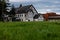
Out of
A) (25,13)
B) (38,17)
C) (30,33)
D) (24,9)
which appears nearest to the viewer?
(30,33)

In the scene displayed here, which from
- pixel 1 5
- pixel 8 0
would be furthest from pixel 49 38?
pixel 8 0

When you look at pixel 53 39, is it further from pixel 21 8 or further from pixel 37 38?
pixel 21 8

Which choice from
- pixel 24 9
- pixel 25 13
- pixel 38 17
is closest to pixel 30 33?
pixel 25 13

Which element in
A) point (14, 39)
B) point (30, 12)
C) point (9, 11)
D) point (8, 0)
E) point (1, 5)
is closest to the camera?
point (14, 39)

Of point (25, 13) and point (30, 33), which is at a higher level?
point (30, 33)

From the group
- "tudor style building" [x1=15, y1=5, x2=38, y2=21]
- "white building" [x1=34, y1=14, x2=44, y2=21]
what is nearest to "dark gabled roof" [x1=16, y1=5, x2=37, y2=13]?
"tudor style building" [x1=15, y1=5, x2=38, y2=21]

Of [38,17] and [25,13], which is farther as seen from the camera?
[38,17]

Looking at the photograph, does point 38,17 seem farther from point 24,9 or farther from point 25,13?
point 24,9

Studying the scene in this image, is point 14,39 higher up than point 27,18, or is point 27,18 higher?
point 14,39

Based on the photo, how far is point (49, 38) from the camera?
10.4m

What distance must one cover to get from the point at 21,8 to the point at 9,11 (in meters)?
14.9

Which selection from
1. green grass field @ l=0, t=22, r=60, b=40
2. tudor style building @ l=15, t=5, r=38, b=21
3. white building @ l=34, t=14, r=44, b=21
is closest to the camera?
green grass field @ l=0, t=22, r=60, b=40

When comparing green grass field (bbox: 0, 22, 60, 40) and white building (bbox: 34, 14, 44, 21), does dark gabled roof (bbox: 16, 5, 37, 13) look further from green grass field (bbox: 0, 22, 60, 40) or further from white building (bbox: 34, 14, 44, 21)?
green grass field (bbox: 0, 22, 60, 40)

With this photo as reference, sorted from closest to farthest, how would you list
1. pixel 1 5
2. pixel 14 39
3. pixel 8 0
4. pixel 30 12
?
pixel 14 39 < pixel 1 5 < pixel 8 0 < pixel 30 12
